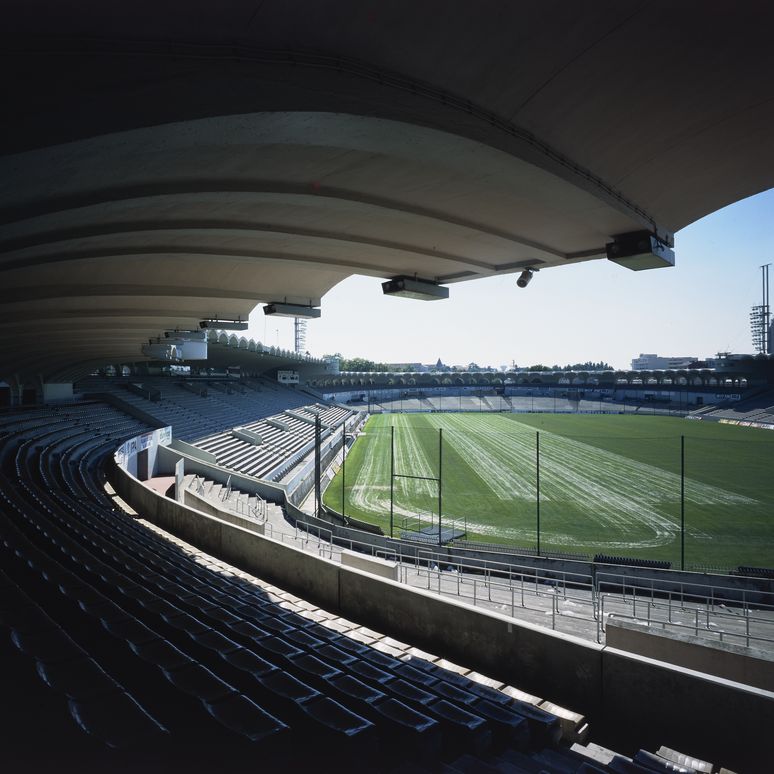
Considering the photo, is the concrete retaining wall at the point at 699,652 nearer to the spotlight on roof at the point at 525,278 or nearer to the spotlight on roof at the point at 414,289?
the spotlight on roof at the point at 525,278

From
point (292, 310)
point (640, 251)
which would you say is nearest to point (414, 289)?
point (292, 310)

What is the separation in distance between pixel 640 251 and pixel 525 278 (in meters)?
2.34

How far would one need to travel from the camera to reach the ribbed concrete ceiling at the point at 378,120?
9.84 ft

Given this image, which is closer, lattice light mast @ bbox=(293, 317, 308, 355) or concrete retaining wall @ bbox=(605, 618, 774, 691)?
concrete retaining wall @ bbox=(605, 618, 774, 691)

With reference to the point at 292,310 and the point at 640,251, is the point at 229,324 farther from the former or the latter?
the point at 640,251

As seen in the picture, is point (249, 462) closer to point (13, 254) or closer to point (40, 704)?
point (13, 254)

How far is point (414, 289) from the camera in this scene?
906cm

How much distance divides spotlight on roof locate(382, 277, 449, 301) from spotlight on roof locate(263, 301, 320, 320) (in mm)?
2960

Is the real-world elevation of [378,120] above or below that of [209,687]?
above

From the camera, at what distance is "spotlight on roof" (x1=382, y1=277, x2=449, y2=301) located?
897cm

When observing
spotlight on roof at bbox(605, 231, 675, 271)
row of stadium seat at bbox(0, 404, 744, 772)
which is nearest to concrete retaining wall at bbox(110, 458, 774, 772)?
row of stadium seat at bbox(0, 404, 744, 772)

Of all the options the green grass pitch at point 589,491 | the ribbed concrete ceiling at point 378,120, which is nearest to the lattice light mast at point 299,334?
the green grass pitch at point 589,491

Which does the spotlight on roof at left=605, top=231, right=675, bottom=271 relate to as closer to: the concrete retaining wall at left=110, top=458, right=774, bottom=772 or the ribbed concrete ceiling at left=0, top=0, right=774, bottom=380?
the ribbed concrete ceiling at left=0, top=0, right=774, bottom=380

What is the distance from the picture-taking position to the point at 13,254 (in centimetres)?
667
